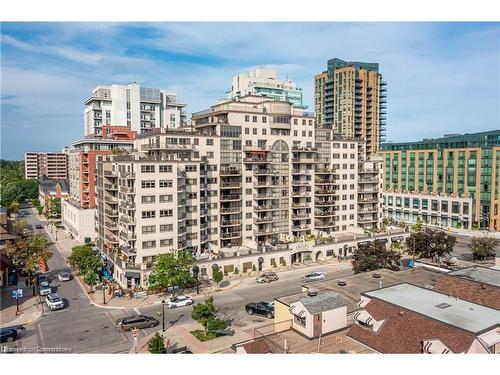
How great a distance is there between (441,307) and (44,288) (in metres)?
50.6

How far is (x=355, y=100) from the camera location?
6531 inches

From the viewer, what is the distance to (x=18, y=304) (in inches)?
2124

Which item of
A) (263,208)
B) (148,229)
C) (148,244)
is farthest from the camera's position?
(263,208)

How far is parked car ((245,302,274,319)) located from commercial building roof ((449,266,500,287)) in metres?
21.3

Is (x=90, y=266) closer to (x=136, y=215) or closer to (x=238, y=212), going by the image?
(x=136, y=215)

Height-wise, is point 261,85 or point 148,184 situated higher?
point 261,85

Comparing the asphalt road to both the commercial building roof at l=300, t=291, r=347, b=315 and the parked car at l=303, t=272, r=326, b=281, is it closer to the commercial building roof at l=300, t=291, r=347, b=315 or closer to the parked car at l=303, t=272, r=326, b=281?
the parked car at l=303, t=272, r=326, b=281

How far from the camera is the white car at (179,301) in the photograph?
2133 inches

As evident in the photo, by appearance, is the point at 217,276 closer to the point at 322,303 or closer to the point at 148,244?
the point at 148,244

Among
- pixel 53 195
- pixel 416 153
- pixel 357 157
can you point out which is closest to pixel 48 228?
pixel 53 195

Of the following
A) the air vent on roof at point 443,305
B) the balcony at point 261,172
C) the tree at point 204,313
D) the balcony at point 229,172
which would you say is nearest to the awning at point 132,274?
the tree at point 204,313

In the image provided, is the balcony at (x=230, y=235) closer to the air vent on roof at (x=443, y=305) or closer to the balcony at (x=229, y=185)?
the balcony at (x=229, y=185)

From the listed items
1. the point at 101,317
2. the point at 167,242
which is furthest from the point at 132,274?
the point at 101,317

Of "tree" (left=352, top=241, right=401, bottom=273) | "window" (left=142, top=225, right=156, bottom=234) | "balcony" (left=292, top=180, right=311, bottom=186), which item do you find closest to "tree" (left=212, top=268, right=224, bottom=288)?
"window" (left=142, top=225, right=156, bottom=234)
